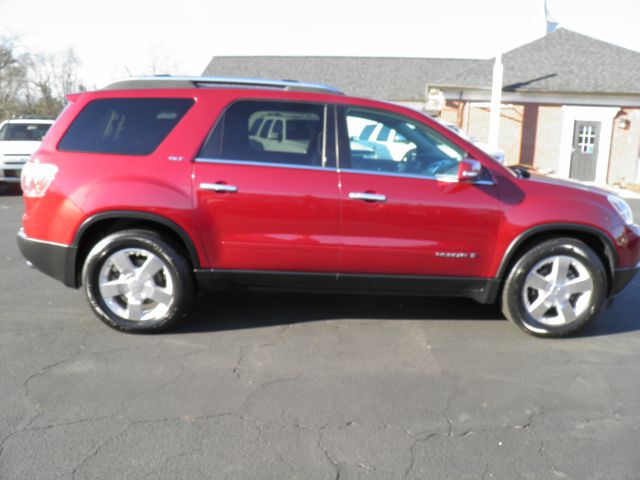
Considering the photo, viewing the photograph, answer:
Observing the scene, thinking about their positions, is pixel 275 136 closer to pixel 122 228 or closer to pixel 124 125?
pixel 124 125

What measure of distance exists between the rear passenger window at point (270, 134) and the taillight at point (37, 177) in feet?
3.78

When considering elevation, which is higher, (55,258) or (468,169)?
(468,169)

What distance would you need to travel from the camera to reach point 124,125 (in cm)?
433

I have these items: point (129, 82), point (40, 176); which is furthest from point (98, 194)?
point (129, 82)

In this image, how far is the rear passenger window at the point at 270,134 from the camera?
421 cm

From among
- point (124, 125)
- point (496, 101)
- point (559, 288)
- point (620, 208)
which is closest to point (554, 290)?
point (559, 288)

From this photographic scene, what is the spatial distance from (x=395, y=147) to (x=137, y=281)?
2195 mm

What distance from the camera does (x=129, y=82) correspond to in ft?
14.6

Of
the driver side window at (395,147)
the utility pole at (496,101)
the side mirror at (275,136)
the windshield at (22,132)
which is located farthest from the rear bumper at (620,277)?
the utility pole at (496,101)

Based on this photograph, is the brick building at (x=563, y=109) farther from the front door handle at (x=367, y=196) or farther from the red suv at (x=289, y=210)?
the front door handle at (x=367, y=196)

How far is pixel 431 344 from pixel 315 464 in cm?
178

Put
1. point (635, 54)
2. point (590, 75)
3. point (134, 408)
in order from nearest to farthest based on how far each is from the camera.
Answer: point (134, 408), point (590, 75), point (635, 54)

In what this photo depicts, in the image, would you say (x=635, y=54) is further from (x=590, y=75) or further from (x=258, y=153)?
(x=258, y=153)

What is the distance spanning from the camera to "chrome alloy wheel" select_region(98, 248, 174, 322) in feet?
13.9
